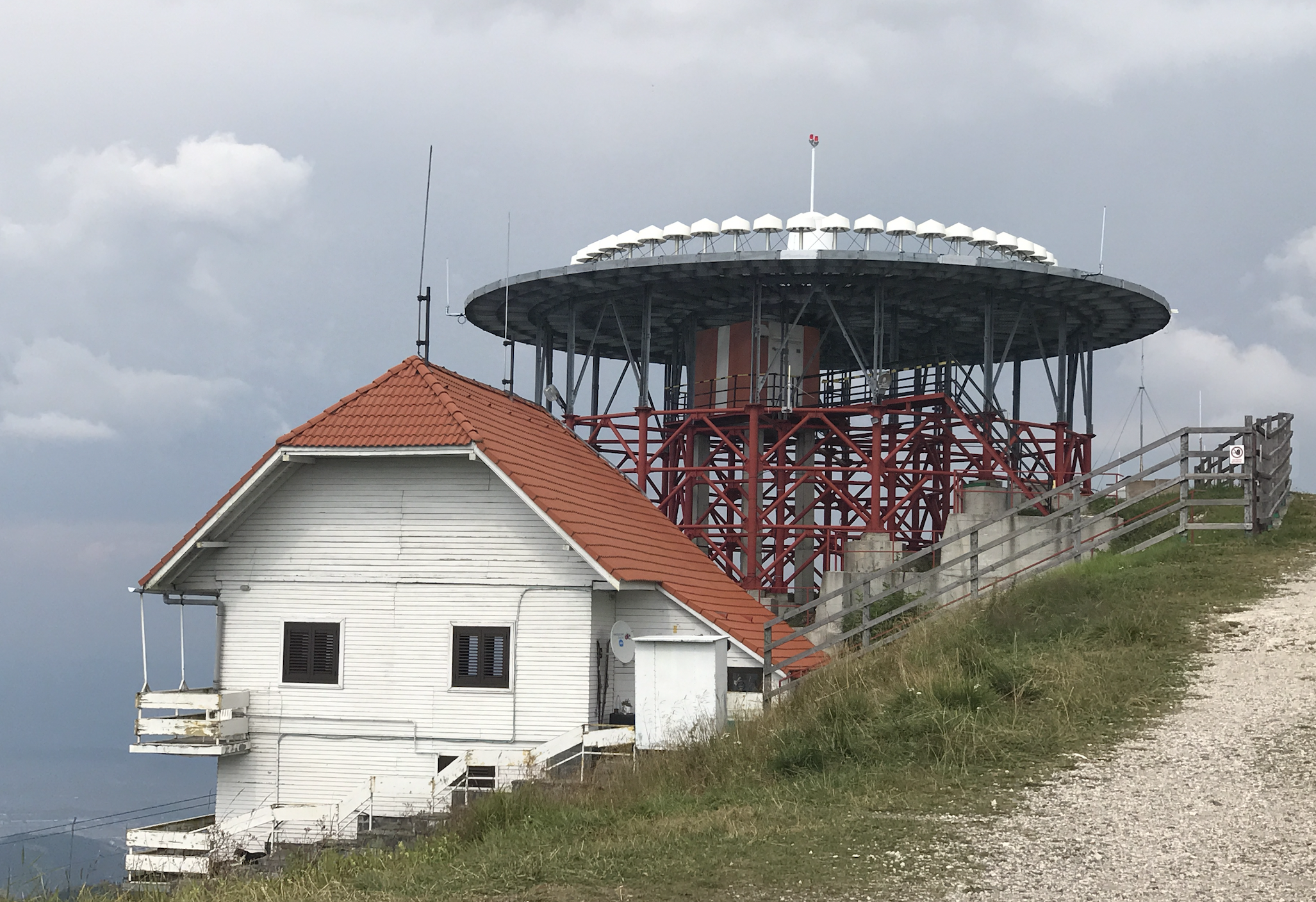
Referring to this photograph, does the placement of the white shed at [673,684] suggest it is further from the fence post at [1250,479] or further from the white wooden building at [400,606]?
the fence post at [1250,479]

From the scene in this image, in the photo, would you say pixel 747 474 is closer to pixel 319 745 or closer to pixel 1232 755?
pixel 319 745

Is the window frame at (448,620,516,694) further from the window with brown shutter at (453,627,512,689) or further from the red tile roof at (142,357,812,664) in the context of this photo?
the red tile roof at (142,357,812,664)

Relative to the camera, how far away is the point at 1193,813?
1298 cm

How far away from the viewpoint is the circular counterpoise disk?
39969 mm

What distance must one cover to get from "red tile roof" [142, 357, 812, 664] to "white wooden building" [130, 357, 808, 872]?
64 mm

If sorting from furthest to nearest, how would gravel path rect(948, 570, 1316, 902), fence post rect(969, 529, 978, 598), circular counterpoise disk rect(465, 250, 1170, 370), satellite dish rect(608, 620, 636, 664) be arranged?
circular counterpoise disk rect(465, 250, 1170, 370) → satellite dish rect(608, 620, 636, 664) → fence post rect(969, 529, 978, 598) → gravel path rect(948, 570, 1316, 902)

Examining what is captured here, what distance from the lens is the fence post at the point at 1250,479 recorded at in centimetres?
2388

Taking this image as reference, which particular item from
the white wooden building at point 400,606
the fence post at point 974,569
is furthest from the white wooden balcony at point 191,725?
the fence post at point 974,569

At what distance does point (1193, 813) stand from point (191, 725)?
690 inches

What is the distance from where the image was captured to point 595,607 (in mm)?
24469

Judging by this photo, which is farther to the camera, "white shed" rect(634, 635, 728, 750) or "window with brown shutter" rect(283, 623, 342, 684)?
"window with brown shutter" rect(283, 623, 342, 684)

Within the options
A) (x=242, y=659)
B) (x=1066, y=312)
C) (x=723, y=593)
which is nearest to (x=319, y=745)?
(x=242, y=659)

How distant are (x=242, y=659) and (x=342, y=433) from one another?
15.7 feet

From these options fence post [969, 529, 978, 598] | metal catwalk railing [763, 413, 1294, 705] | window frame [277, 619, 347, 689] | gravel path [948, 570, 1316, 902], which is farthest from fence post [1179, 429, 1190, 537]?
window frame [277, 619, 347, 689]
